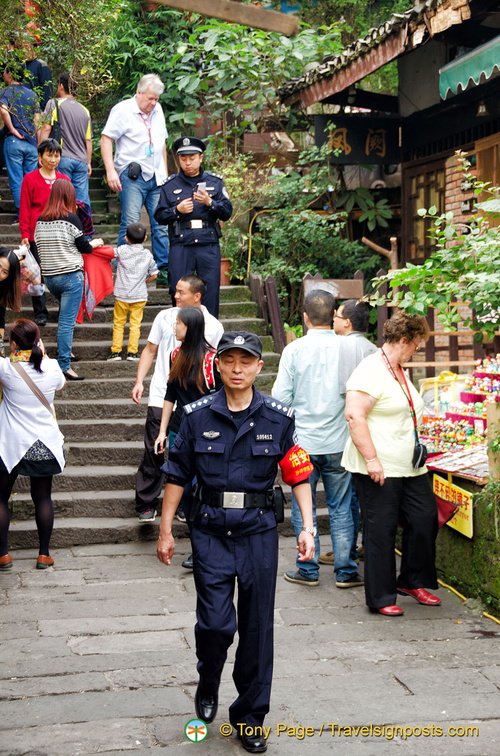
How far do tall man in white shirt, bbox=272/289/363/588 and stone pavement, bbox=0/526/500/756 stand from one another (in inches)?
8.5

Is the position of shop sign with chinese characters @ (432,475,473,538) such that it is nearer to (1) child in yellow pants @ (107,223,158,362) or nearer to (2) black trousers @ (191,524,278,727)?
(2) black trousers @ (191,524,278,727)

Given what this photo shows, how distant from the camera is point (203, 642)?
414 centimetres

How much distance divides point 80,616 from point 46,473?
4.24ft

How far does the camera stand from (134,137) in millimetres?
10711

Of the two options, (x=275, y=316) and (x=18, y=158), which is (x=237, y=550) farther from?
(x=18, y=158)

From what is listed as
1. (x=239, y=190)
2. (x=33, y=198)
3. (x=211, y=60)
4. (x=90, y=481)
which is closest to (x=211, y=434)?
(x=90, y=481)

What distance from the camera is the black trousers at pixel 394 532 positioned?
19.7ft

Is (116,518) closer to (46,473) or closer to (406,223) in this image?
(46,473)

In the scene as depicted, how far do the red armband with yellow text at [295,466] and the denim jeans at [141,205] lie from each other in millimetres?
6464

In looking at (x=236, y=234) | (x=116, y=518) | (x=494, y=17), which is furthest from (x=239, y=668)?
(x=236, y=234)

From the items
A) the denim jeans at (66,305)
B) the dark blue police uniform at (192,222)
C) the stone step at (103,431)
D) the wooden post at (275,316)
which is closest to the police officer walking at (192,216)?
the dark blue police uniform at (192,222)

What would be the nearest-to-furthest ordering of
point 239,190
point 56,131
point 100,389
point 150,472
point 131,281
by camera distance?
point 150,472 < point 100,389 < point 131,281 < point 56,131 < point 239,190

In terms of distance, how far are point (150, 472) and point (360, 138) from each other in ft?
22.7

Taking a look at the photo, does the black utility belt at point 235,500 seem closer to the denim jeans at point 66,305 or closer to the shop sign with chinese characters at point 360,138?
the denim jeans at point 66,305
